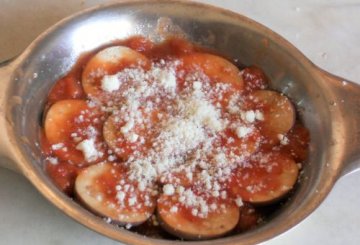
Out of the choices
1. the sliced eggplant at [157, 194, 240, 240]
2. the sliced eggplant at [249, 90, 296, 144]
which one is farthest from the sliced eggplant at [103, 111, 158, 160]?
the sliced eggplant at [249, 90, 296, 144]

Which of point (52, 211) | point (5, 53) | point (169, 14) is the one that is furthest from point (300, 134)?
point (5, 53)

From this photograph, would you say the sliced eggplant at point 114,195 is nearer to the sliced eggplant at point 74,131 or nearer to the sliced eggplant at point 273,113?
the sliced eggplant at point 74,131

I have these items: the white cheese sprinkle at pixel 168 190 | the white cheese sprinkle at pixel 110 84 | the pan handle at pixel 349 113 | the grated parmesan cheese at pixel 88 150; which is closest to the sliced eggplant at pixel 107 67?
the white cheese sprinkle at pixel 110 84

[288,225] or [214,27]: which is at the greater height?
[214,27]

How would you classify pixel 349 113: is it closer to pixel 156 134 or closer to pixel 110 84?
pixel 156 134

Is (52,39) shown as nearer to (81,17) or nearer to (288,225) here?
(81,17)

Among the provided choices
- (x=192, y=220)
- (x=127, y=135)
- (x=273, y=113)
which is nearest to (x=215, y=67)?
(x=273, y=113)

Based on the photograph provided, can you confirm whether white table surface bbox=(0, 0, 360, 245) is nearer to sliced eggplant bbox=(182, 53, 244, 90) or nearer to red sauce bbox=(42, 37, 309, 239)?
red sauce bbox=(42, 37, 309, 239)
